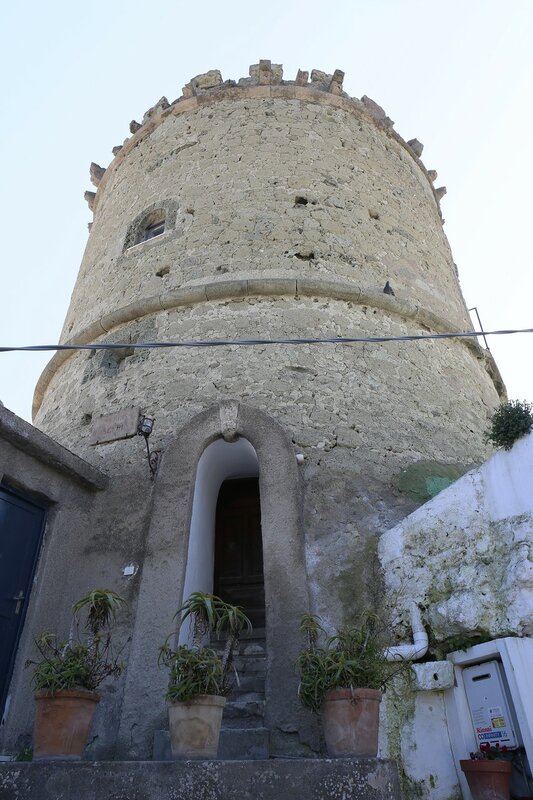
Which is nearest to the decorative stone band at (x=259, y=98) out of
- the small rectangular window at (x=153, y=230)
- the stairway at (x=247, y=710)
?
the small rectangular window at (x=153, y=230)

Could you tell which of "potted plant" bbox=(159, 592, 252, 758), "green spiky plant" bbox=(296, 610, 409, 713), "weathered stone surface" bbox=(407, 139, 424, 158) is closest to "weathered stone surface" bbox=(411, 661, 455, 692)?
"green spiky plant" bbox=(296, 610, 409, 713)

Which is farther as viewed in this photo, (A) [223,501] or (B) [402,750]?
(A) [223,501]

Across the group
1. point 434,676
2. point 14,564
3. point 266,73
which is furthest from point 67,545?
point 266,73

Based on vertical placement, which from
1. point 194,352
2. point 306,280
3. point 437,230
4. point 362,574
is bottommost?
point 362,574

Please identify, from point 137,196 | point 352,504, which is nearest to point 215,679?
point 352,504

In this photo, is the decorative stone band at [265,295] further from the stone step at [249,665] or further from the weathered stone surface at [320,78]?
the weathered stone surface at [320,78]

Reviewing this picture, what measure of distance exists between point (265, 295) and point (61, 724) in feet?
16.4

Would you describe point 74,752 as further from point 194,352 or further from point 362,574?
point 194,352

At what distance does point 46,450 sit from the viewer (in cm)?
534

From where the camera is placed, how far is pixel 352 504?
5.53 metres

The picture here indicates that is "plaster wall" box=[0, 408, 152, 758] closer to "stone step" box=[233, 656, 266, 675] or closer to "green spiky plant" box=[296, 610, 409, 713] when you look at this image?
"stone step" box=[233, 656, 266, 675]

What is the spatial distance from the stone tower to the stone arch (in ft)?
0.06

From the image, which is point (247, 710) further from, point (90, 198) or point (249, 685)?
point (90, 198)

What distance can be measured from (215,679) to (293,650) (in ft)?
3.58
